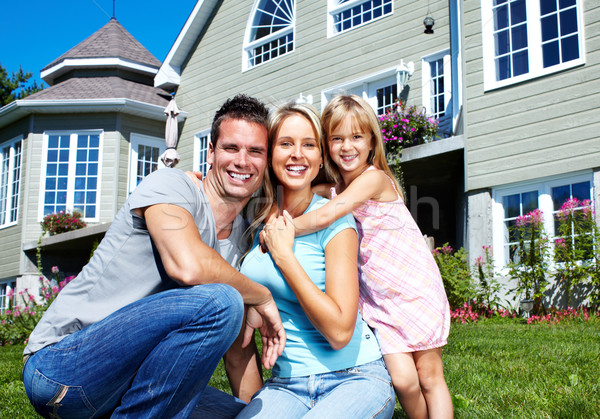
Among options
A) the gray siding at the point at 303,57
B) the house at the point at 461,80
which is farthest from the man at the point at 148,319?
the gray siding at the point at 303,57

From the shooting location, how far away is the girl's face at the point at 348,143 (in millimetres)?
3021

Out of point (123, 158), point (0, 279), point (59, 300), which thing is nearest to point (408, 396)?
point (59, 300)

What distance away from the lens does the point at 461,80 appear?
8.66m

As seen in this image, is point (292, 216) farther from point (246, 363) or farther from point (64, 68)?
point (64, 68)

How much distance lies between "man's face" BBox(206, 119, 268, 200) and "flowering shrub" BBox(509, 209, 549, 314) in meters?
5.57

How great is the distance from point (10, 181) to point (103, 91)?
11.8 ft

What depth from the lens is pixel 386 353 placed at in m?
Result: 2.56

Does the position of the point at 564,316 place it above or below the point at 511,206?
below

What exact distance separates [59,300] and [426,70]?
347 inches

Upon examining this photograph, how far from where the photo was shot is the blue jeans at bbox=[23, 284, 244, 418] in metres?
1.83

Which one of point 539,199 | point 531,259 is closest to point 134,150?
point 539,199

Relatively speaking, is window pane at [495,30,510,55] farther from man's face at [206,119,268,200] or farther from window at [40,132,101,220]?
window at [40,132,101,220]

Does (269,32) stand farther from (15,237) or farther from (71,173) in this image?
(15,237)

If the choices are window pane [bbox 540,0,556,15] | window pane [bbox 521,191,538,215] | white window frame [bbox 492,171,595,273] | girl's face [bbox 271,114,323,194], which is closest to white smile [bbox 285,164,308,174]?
girl's face [bbox 271,114,323,194]
